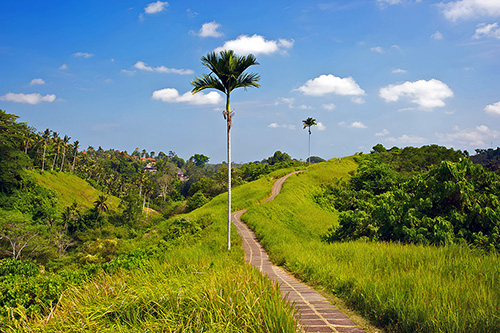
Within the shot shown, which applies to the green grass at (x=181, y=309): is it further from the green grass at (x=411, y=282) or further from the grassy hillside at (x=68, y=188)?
the grassy hillside at (x=68, y=188)

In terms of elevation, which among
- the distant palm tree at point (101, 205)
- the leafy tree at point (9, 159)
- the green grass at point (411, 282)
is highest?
the leafy tree at point (9, 159)

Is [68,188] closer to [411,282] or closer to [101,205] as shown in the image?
[101,205]

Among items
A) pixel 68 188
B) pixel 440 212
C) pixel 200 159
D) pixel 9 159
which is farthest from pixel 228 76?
pixel 200 159

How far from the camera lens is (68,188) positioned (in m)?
78.6

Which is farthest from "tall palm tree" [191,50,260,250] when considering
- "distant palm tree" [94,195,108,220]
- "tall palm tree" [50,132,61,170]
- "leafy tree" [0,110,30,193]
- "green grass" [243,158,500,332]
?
"tall palm tree" [50,132,61,170]

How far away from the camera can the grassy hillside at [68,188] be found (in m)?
72.9

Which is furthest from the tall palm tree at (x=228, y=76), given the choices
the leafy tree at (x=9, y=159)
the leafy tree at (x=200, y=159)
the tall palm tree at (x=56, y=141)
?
the leafy tree at (x=200, y=159)

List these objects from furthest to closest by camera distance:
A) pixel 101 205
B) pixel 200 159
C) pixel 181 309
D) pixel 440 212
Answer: pixel 200 159 < pixel 101 205 < pixel 440 212 < pixel 181 309

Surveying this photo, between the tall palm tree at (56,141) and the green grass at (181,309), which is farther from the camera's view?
the tall palm tree at (56,141)

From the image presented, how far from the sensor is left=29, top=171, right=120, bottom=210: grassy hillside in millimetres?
72919

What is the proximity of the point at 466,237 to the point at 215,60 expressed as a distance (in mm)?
11559

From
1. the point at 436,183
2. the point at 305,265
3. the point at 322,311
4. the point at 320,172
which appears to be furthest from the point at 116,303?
the point at 320,172

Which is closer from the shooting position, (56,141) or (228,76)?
(228,76)

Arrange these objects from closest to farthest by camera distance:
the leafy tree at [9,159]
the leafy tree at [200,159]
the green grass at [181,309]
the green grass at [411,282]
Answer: the green grass at [181,309]
the green grass at [411,282]
the leafy tree at [9,159]
the leafy tree at [200,159]
